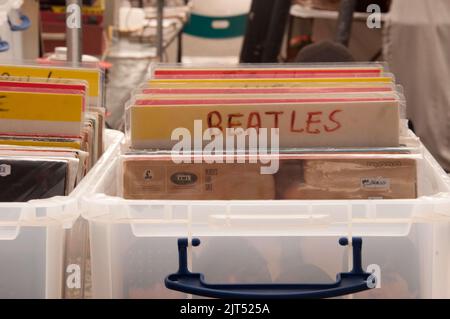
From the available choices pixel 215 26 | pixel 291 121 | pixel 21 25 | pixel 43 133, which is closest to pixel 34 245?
pixel 43 133

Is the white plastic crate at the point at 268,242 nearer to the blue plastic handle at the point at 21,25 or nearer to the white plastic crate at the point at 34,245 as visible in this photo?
the white plastic crate at the point at 34,245

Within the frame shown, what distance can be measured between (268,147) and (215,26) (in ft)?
14.4

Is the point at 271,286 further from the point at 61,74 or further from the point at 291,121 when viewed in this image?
the point at 61,74

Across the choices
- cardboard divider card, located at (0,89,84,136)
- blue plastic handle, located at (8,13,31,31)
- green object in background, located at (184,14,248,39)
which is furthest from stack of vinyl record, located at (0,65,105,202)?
green object in background, located at (184,14,248,39)

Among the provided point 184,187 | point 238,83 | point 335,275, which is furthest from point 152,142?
point 335,275

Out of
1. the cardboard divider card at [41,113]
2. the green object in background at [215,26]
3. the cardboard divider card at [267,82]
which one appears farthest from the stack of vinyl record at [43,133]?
the green object in background at [215,26]

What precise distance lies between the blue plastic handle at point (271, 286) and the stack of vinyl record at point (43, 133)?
193 mm

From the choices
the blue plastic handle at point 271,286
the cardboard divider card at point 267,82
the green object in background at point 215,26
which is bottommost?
the green object in background at point 215,26

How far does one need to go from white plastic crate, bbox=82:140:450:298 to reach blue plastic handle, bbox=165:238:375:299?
1 centimetres

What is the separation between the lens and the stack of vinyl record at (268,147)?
0.92m

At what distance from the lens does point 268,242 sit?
88cm

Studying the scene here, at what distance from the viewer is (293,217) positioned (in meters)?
0.86
